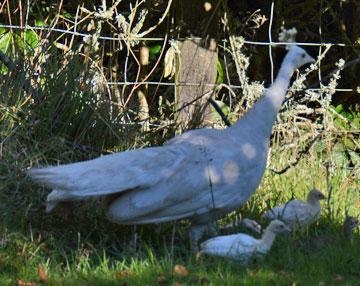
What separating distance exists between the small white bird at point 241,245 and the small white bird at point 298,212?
647 millimetres

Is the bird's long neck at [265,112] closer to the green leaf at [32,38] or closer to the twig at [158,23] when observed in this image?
the green leaf at [32,38]

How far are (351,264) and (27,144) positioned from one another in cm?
249

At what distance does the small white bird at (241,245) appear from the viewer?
538 centimetres

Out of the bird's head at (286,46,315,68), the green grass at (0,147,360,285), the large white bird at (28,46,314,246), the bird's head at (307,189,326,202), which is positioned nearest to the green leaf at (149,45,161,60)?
the green grass at (0,147,360,285)

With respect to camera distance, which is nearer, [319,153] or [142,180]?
[142,180]

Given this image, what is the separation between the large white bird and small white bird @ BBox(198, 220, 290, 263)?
0.20 meters

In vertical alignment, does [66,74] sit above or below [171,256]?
above

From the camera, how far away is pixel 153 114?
8.30 metres

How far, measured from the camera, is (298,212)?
247 inches

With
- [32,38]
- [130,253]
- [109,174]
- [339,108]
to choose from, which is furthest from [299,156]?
[109,174]

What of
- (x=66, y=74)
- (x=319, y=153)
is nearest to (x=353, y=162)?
(x=319, y=153)

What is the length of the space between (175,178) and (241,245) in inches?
20.9

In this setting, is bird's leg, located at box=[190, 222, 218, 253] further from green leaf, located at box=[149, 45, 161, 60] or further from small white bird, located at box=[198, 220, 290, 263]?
green leaf, located at box=[149, 45, 161, 60]

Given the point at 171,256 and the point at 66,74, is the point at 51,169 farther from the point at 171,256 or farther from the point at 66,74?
the point at 66,74
